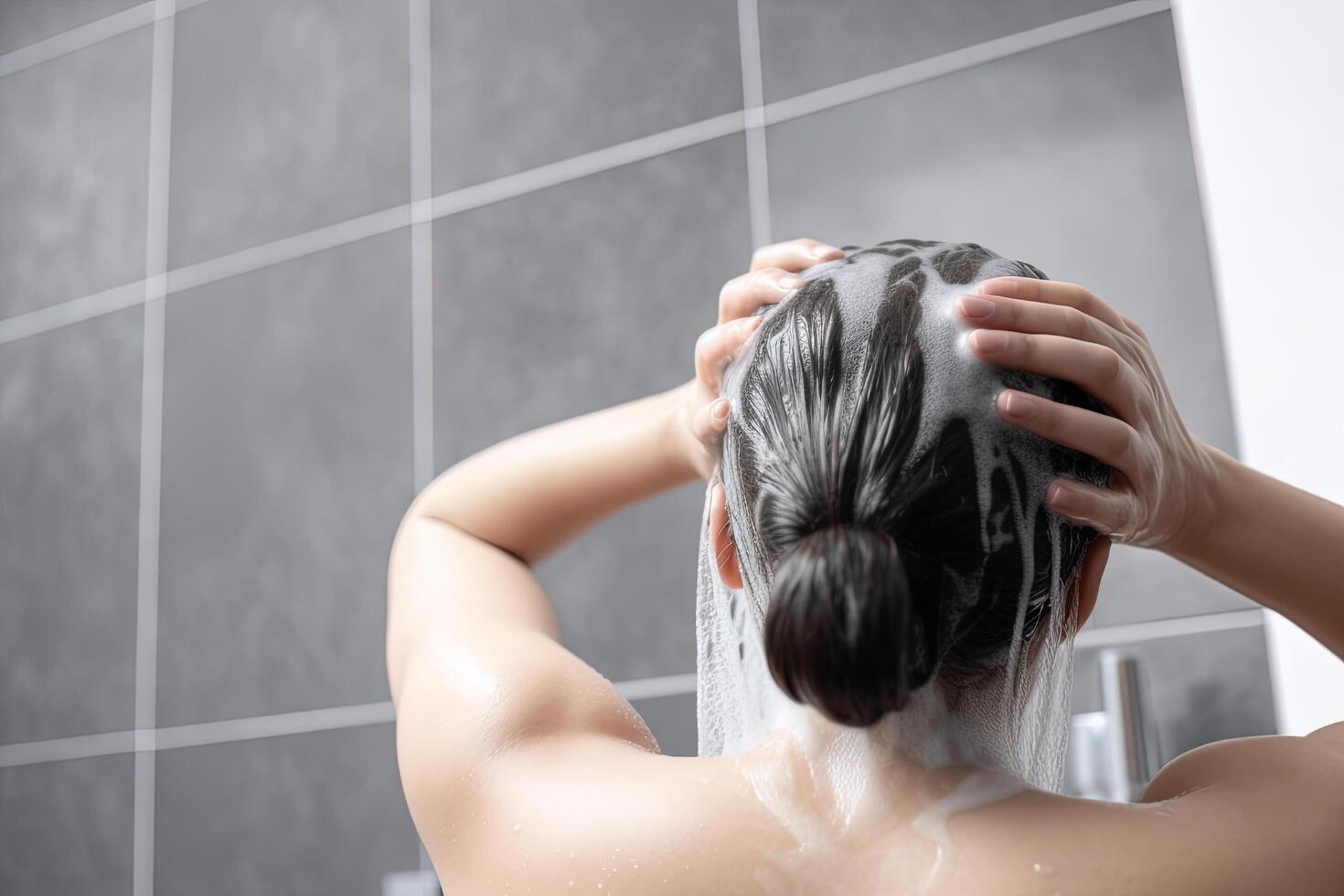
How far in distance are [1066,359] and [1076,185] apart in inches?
28.7

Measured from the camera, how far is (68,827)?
1756mm

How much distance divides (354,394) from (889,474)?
124 cm

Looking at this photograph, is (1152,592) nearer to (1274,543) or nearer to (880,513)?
(1274,543)

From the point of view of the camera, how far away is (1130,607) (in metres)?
1.16

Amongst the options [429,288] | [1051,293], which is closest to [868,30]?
[429,288]

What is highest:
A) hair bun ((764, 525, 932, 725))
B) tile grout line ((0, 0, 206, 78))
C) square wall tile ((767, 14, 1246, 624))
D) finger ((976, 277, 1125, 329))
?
tile grout line ((0, 0, 206, 78))

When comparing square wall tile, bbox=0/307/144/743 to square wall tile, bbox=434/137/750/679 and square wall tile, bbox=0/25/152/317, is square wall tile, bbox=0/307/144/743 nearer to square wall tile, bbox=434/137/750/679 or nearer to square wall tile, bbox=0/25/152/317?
square wall tile, bbox=0/25/152/317

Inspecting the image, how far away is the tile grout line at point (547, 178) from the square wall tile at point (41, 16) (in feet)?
0.72

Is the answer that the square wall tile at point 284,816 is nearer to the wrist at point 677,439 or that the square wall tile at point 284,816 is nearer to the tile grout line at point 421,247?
the tile grout line at point 421,247

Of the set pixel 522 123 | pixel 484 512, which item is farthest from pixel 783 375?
pixel 522 123

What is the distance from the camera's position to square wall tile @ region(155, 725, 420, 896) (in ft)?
4.99

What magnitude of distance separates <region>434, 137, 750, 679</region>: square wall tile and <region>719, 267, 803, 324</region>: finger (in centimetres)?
68

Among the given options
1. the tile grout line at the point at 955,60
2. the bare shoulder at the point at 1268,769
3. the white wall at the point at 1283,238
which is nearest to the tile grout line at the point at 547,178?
the tile grout line at the point at 955,60

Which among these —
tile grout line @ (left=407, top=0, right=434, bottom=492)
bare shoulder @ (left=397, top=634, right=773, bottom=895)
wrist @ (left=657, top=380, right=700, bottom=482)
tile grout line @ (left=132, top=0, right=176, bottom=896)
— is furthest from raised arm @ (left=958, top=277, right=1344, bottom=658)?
tile grout line @ (left=132, top=0, right=176, bottom=896)
